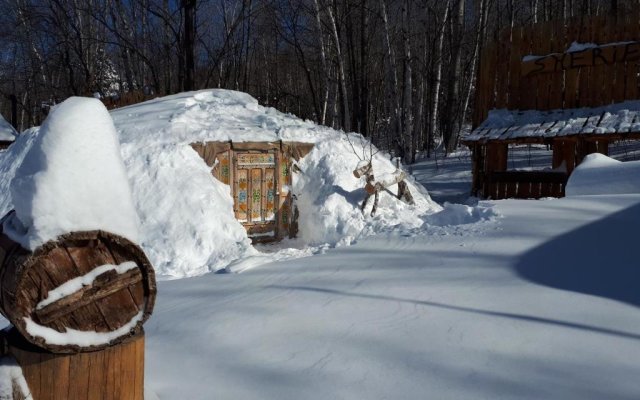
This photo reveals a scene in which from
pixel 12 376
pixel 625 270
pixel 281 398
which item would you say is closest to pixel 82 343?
pixel 12 376

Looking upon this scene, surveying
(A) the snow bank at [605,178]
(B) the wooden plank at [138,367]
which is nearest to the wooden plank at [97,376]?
(B) the wooden plank at [138,367]

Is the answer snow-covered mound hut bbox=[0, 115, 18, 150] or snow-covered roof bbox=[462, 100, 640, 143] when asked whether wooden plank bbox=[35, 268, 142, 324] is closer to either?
snow-covered roof bbox=[462, 100, 640, 143]

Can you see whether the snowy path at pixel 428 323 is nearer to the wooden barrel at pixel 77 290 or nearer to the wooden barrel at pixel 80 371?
the wooden barrel at pixel 80 371

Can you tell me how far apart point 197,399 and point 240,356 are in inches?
17.5

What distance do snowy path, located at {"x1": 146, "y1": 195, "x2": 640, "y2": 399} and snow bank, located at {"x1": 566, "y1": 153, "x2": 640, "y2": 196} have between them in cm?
155

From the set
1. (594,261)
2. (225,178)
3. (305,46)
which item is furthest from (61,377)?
(305,46)

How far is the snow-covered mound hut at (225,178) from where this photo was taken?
8281 mm

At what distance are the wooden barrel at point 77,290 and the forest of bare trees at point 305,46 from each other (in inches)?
503

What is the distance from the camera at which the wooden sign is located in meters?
9.20

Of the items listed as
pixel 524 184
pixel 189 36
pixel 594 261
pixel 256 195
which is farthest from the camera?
pixel 189 36

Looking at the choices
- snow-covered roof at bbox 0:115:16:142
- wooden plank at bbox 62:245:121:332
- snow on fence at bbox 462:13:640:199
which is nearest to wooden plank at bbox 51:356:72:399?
wooden plank at bbox 62:245:121:332

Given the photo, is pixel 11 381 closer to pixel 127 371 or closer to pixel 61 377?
pixel 61 377

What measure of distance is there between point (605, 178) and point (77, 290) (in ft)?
20.5

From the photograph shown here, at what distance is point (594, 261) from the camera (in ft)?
11.0
